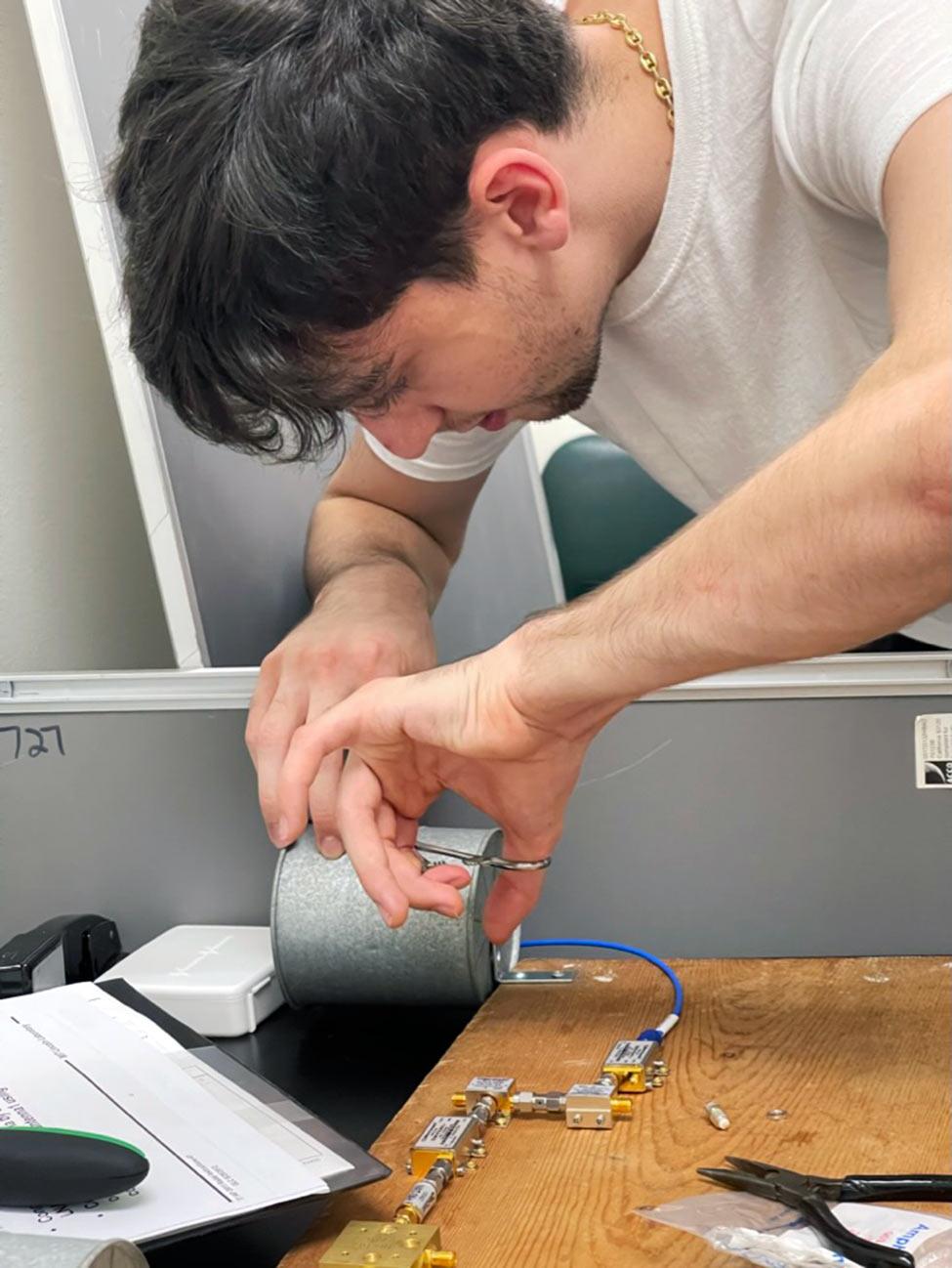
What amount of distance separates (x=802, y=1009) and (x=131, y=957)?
17.5 inches

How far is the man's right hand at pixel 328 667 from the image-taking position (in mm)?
835

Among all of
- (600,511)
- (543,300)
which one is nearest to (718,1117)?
(543,300)

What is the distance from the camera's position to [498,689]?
0.67m

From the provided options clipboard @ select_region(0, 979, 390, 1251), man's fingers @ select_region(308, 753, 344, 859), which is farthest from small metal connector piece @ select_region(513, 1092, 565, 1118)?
man's fingers @ select_region(308, 753, 344, 859)

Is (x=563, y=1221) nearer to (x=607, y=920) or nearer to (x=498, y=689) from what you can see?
(x=498, y=689)

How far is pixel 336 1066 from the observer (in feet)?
2.62

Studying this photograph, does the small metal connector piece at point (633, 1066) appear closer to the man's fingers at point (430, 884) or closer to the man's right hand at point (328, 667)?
the man's fingers at point (430, 884)

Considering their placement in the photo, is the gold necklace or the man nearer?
the man

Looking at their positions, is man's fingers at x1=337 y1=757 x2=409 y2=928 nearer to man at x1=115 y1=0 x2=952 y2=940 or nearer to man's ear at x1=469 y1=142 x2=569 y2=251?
man at x1=115 y1=0 x2=952 y2=940

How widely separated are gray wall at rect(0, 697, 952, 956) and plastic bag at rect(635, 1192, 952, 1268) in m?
0.37

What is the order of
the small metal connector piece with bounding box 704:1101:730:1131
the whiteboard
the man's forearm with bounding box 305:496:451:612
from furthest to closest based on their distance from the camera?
the whiteboard
the man's forearm with bounding box 305:496:451:612
the small metal connector piece with bounding box 704:1101:730:1131

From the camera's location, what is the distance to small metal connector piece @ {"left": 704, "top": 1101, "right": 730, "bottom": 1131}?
0.65 metres

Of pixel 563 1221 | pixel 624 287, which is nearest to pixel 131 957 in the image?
pixel 563 1221

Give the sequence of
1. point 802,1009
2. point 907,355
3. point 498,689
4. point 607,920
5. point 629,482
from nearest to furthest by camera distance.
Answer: point 907,355 < point 498,689 < point 802,1009 < point 607,920 < point 629,482
